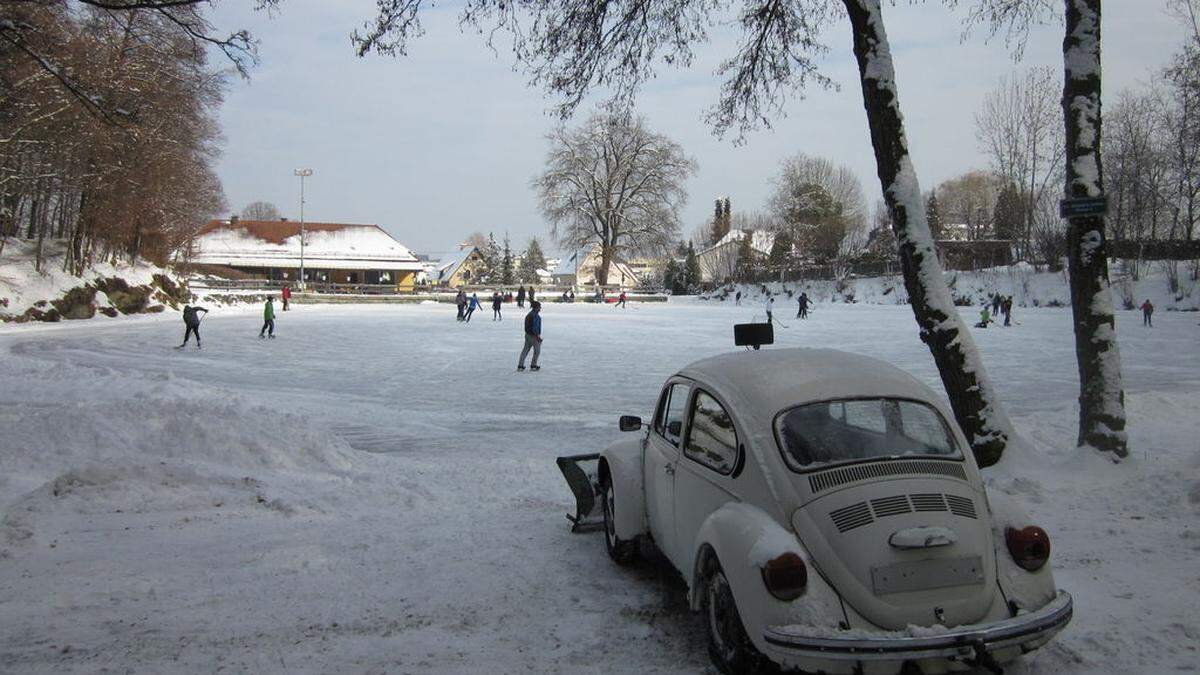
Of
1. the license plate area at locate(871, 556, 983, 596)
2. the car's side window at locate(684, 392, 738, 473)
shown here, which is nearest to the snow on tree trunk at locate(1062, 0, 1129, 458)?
the car's side window at locate(684, 392, 738, 473)

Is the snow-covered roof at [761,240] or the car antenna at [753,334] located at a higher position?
the snow-covered roof at [761,240]

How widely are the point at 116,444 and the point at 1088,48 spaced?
35.5 feet

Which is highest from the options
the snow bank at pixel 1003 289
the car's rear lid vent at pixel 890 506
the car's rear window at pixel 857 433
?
the snow bank at pixel 1003 289

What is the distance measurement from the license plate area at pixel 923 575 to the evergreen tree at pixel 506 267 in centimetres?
10042

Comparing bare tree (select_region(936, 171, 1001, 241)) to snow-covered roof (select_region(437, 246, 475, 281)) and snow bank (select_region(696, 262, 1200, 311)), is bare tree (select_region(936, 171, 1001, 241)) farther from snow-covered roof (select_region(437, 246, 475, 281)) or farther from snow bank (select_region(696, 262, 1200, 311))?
snow-covered roof (select_region(437, 246, 475, 281))

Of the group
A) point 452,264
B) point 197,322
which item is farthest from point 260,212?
point 197,322

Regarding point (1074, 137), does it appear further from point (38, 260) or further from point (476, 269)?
point (476, 269)

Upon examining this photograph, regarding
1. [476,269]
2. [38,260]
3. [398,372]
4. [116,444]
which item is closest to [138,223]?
[38,260]

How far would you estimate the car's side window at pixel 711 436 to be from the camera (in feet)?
13.4

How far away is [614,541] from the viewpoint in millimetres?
5406

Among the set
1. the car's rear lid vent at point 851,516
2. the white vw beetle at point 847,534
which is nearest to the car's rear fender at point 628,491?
the white vw beetle at point 847,534

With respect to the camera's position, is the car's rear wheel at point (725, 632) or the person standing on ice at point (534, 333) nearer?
the car's rear wheel at point (725, 632)

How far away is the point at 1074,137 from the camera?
836 centimetres

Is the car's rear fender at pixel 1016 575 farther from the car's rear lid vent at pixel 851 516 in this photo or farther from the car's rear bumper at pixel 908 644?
the car's rear lid vent at pixel 851 516
